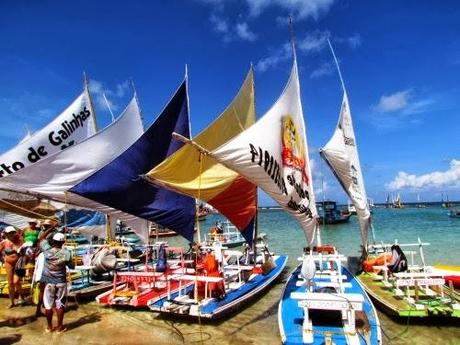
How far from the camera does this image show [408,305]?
10.0 m

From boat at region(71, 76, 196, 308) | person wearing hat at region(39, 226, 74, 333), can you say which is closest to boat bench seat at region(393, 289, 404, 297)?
boat at region(71, 76, 196, 308)

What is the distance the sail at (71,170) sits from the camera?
40.0 feet

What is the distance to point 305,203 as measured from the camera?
10328 millimetres

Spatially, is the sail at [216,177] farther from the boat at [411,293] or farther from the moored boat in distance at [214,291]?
the boat at [411,293]

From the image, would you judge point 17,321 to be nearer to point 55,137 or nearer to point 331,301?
point 331,301

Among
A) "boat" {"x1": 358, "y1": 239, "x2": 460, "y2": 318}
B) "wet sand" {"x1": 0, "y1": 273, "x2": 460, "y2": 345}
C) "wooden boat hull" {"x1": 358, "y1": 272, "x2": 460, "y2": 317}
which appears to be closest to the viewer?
→ "wet sand" {"x1": 0, "y1": 273, "x2": 460, "y2": 345}

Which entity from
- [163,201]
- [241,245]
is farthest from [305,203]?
[241,245]

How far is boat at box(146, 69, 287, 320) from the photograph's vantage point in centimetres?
1010

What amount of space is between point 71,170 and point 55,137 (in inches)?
161

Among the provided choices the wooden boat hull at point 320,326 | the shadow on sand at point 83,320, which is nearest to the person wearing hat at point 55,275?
the shadow on sand at point 83,320

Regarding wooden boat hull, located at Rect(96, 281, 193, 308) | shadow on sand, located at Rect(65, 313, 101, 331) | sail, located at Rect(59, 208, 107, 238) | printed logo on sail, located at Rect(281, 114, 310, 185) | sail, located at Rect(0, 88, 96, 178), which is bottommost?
shadow on sand, located at Rect(65, 313, 101, 331)

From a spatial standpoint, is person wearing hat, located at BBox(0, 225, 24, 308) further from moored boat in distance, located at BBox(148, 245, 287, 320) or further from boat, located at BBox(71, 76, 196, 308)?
moored boat in distance, located at BBox(148, 245, 287, 320)

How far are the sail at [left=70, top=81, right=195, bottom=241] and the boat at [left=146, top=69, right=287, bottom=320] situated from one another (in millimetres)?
1604

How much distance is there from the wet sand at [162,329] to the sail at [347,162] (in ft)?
11.8
